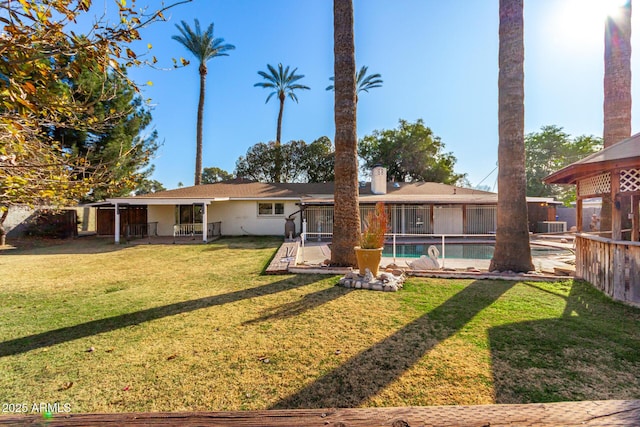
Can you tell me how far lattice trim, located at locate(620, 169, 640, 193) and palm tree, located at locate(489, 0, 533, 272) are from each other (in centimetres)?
179

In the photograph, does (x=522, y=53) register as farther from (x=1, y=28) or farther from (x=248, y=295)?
(x=1, y=28)

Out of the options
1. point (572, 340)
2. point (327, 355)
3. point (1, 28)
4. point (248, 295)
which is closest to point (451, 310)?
point (572, 340)

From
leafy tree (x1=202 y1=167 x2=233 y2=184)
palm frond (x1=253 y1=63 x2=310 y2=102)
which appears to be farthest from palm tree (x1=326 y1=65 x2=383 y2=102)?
leafy tree (x1=202 y1=167 x2=233 y2=184)

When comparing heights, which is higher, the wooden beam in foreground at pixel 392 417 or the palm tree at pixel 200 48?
the palm tree at pixel 200 48

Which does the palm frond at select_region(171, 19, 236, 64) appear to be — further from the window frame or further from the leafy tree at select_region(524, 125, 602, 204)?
the leafy tree at select_region(524, 125, 602, 204)

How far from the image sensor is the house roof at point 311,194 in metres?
17.1

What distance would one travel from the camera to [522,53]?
24.0ft

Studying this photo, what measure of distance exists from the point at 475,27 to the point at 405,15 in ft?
8.96

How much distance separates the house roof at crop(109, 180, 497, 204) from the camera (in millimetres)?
17062

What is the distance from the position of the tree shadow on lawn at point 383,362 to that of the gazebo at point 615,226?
263cm

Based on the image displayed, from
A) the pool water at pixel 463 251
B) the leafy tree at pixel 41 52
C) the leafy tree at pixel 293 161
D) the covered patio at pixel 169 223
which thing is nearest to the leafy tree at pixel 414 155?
the leafy tree at pixel 293 161

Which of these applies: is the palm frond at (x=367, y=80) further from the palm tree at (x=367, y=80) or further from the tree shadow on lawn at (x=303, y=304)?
the tree shadow on lawn at (x=303, y=304)

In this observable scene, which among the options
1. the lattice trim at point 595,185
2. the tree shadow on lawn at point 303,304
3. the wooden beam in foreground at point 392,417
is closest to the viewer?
the wooden beam in foreground at point 392,417

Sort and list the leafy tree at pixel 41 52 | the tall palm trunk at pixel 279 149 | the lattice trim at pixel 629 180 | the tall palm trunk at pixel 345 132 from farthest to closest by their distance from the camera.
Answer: the tall palm trunk at pixel 279 149 → the tall palm trunk at pixel 345 132 → the lattice trim at pixel 629 180 → the leafy tree at pixel 41 52
